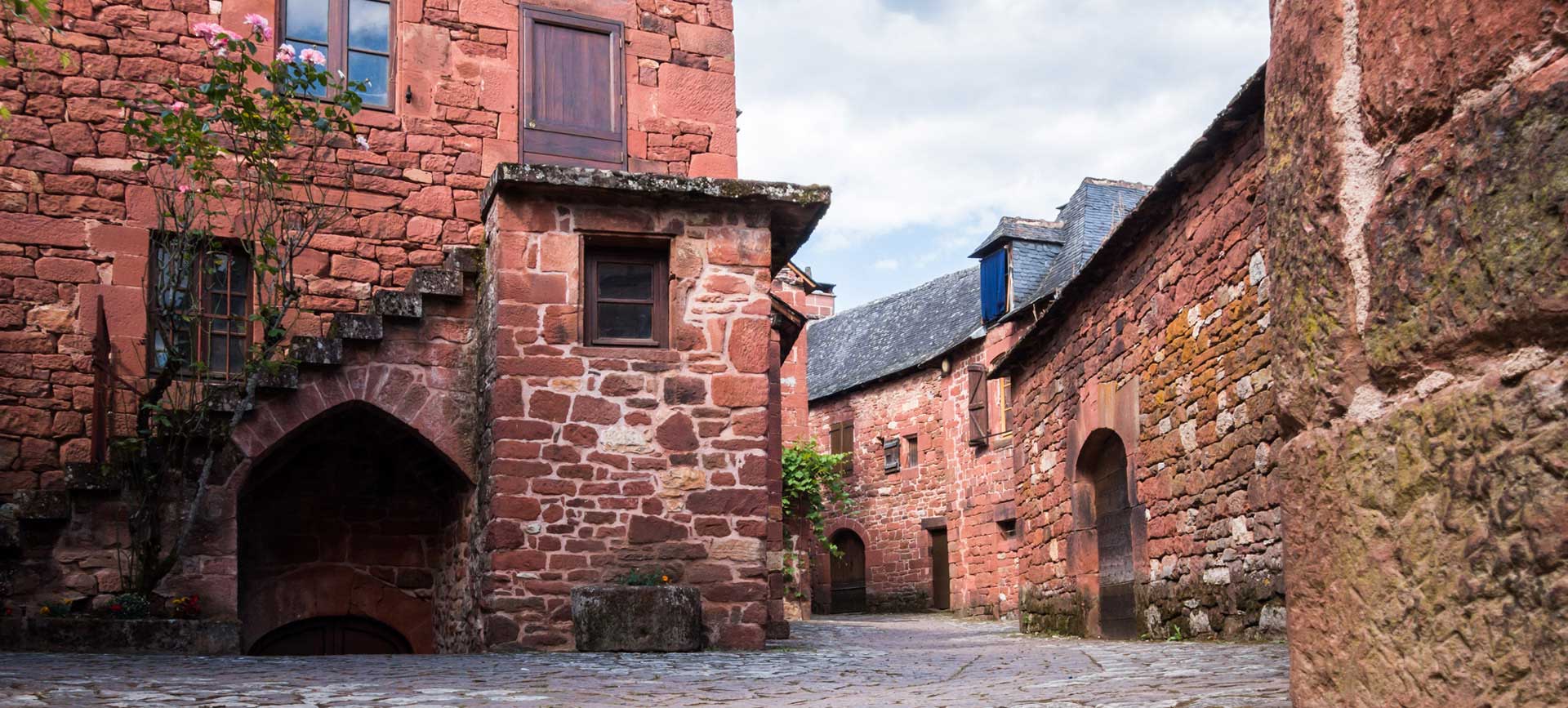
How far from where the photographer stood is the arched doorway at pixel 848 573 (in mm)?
28312

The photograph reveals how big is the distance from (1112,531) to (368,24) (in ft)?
22.7

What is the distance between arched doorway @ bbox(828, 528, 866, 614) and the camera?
92.9 feet

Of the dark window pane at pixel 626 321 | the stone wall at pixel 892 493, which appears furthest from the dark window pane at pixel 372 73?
the stone wall at pixel 892 493

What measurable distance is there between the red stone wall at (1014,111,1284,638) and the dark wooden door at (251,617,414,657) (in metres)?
5.59

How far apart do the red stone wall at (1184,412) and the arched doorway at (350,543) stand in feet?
16.3

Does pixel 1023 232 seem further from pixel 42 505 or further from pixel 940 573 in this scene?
pixel 42 505

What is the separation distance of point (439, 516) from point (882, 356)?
18.4 m

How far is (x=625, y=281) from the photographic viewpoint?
32.3ft

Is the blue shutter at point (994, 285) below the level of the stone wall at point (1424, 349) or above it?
above

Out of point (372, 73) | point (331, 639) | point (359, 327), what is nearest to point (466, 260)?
point (359, 327)

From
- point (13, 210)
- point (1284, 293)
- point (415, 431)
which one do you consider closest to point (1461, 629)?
point (1284, 293)

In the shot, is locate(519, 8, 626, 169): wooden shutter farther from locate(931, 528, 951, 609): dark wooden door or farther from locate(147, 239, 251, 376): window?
locate(931, 528, 951, 609): dark wooden door

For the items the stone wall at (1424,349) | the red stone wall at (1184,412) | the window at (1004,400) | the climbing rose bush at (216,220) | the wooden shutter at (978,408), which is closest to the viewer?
the stone wall at (1424,349)

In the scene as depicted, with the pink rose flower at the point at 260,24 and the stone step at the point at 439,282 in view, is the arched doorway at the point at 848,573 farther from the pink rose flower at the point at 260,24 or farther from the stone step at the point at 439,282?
the pink rose flower at the point at 260,24
